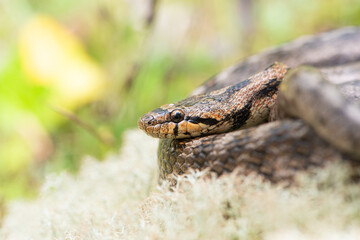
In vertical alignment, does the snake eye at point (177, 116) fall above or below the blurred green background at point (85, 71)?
below

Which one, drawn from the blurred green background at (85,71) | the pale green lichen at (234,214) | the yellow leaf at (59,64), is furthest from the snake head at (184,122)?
the yellow leaf at (59,64)

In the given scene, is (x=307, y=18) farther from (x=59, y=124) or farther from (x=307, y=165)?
(x=307, y=165)

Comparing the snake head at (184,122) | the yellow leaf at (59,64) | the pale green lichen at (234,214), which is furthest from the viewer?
the yellow leaf at (59,64)

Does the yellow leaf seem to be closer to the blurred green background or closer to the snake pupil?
the blurred green background

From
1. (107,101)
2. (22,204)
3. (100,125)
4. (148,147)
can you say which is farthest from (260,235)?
(107,101)

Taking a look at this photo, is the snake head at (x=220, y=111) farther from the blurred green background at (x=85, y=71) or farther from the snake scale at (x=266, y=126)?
the blurred green background at (x=85, y=71)

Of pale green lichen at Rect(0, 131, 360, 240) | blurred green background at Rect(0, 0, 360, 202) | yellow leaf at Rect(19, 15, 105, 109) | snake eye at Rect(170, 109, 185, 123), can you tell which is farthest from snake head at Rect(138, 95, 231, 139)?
yellow leaf at Rect(19, 15, 105, 109)
